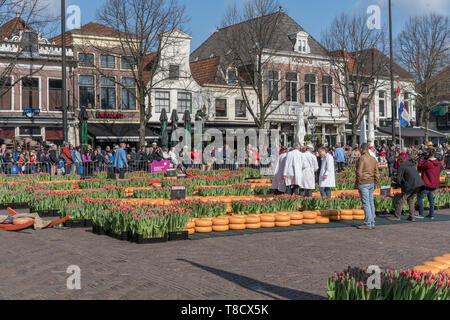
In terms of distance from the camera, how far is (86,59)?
36938 millimetres

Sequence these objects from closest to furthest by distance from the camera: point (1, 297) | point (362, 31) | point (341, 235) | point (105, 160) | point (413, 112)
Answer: point (1, 297) < point (341, 235) < point (105, 160) < point (362, 31) < point (413, 112)

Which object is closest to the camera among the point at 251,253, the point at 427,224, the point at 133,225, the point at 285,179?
the point at 251,253

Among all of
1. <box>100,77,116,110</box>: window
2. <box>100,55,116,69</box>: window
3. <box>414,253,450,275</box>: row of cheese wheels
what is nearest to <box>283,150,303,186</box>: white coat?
<box>414,253,450,275</box>: row of cheese wheels

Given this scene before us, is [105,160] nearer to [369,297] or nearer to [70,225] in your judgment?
[70,225]

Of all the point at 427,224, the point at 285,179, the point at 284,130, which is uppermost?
Result: the point at 284,130

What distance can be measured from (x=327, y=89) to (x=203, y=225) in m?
40.4

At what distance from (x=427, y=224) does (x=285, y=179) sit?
13.1ft

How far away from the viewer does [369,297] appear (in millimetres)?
4676

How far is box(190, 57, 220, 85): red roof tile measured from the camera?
4416cm

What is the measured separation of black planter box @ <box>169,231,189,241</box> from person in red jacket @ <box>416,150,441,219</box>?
21.1 ft

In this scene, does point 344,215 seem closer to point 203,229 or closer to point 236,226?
point 236,226

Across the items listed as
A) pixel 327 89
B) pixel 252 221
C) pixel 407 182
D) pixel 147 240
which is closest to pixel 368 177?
pixel 407 182

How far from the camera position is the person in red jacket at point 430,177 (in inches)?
526

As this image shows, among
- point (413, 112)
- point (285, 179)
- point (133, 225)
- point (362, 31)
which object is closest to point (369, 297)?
point (133, 225)
